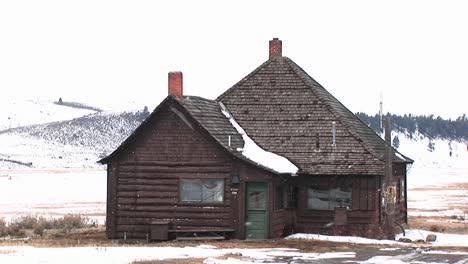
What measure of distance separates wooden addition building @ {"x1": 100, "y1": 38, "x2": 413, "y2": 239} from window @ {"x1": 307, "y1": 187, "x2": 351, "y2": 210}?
0.03 m

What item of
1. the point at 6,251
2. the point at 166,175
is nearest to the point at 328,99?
the point at 166,175

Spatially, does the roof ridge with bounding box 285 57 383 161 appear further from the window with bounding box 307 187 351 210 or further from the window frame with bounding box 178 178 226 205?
the window frame with bounding box 178 178 226 205

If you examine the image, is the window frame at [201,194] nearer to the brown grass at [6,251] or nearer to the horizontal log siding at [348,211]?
the horizontal log siding at [348,211]

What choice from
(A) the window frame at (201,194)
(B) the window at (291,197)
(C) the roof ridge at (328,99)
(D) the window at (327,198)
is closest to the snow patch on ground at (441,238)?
(D) the window at (327,198)

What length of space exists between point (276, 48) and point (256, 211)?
7646 millimetres

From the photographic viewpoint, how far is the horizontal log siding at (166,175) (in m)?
29.2

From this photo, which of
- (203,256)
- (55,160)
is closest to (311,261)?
(203,256)

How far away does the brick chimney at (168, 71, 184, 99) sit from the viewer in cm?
3017

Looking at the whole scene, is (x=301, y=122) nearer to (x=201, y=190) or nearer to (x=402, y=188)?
(x=201, y=190)

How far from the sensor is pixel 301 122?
3158 centimetres

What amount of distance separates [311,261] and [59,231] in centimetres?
1438

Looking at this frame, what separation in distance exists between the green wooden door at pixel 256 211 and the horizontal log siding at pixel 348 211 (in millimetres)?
2111

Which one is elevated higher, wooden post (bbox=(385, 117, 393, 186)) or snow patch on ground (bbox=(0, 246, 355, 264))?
wooden post (bbox=(385, 117, 393, 186))

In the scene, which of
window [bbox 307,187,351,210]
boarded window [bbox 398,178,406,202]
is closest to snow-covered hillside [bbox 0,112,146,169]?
boarded window [bbox 398,178,406,202]
